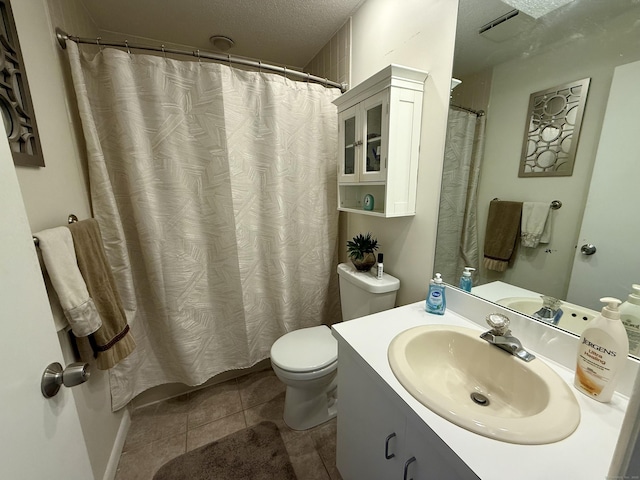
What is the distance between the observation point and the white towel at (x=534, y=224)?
83 cm

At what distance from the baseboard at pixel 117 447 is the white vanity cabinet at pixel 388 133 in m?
1.71

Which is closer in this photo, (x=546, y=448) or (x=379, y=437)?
(x=546, y=448)

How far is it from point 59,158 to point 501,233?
173 cm

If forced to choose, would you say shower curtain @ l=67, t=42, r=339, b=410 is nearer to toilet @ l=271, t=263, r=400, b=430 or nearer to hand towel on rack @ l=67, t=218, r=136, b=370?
hand towel on rack @ l=67, t=218, r=136, b=370

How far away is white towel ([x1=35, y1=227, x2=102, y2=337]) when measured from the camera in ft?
2.72

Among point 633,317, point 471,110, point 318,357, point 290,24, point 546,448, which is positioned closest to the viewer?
point 546,448

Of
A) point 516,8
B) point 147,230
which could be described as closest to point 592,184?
point 516,8

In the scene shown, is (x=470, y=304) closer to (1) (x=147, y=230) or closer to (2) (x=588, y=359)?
(2) (x=588, y=359)

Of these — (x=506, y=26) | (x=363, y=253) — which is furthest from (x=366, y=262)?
(x=506, y=26)

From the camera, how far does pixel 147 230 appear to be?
1310mm

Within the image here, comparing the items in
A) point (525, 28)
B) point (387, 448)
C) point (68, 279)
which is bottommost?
point (387, 448)

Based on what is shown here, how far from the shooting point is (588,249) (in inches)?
29.5

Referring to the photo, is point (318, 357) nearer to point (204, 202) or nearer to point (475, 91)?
point (204, 202)

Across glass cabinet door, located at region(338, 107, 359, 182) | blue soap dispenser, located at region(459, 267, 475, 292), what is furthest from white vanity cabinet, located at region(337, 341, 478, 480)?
glass cabinet door, located at region(338, 107, 359, 182)
